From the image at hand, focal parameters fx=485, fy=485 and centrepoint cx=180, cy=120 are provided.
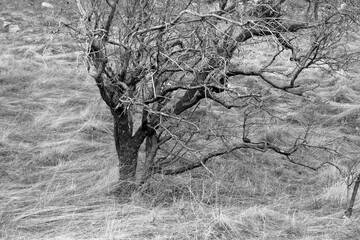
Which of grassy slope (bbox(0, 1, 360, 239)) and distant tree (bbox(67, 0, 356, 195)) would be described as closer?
grassy slope (bbox(0, 1, 360, 239))

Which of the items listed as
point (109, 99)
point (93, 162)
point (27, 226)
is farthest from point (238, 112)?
point (27, 226)

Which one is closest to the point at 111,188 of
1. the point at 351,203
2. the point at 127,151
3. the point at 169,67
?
A: the point at 127,151

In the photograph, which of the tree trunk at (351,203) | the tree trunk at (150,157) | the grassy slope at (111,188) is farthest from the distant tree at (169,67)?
the tree trunk at (351,203)

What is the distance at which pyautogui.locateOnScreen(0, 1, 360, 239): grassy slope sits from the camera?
3.83 meters

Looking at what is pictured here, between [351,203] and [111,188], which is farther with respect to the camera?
[111,188]

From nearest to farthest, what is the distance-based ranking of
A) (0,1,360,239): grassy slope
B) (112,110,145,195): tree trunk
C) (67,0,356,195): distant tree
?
(0,1,360,239): grassy slope → (67,0,356,195): distant tree → (112,110,145,195): tree trunk

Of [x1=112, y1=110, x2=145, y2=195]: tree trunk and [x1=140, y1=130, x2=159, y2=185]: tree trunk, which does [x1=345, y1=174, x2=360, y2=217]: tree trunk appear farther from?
[x1=112, y1=110, x2=145, y2=195]: tree trunk

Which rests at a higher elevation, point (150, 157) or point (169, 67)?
point (169, 67)

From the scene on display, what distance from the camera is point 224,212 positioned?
4105mm

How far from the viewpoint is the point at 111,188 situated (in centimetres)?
461

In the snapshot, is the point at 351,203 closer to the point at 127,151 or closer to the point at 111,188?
the point at 127,151

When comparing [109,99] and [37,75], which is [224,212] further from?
[37,75]

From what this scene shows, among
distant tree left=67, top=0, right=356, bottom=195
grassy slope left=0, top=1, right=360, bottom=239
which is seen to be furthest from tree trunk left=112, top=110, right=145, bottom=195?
grassy slope left=0, top=1, right=360, bottom=239

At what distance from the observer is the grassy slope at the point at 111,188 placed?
3.83m
